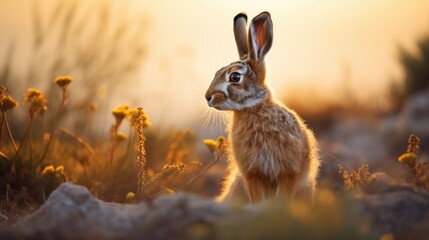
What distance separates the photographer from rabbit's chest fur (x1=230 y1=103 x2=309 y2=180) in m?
5.05

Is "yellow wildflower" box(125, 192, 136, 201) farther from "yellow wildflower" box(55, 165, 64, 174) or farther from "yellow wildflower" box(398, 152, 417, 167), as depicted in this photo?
"yellow wildflower" box(398, 152, 417, 167)

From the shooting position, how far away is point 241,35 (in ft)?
18.6

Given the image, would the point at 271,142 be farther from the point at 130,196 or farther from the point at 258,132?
the point at 130,196

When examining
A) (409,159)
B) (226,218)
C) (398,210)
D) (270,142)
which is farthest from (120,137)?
(226,218)

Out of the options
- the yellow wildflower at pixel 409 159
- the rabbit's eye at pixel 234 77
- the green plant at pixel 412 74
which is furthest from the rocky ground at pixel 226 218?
the green plant at pixel 412 74

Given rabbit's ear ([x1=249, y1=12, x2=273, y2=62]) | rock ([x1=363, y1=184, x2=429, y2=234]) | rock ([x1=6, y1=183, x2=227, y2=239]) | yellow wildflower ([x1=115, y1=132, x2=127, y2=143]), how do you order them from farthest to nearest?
1. yellow wildflower ([x1=115, y1=132, x2=127, y2=143])
2. rabbit's ear ([x1=249, y1=12, x2=273, y2=62])
3. rock ([x1=363, y1=184, x2=429, y2=234])
4. rock ([x1=6, y1=183, x2=227, y2=239])

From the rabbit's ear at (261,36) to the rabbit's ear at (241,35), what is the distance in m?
0.16

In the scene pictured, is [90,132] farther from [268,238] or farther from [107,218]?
[268,238]

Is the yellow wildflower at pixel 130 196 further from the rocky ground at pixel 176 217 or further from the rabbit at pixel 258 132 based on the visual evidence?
the rocky ground at pixel 176 217

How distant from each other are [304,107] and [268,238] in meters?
10.4

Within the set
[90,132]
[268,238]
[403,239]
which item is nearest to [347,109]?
[90,132]

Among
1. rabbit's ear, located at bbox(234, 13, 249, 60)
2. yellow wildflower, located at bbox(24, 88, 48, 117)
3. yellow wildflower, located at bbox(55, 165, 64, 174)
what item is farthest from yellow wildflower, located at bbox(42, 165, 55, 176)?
rabbit's ear, located at bbox(234, 13, 249, 60)

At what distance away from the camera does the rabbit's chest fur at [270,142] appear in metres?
5.05

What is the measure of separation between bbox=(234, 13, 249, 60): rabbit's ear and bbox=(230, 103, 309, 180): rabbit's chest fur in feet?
1.98
